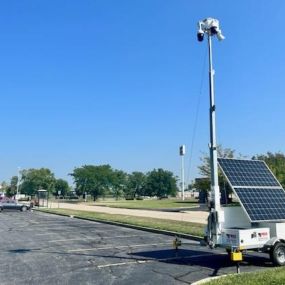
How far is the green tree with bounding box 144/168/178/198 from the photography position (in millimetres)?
147375

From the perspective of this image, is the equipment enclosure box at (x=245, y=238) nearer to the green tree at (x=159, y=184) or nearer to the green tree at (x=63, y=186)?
the green tree at (x=63, y=186)

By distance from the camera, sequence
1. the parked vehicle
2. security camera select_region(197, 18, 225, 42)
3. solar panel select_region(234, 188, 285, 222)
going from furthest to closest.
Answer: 1. the parked vehicle
2. security camera select_region(197, 18, 225, 42)
3. solar panel select_region(234, 188, 285, 222)

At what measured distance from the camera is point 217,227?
12.2 metres

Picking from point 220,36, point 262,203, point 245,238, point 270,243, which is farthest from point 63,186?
point 245,238

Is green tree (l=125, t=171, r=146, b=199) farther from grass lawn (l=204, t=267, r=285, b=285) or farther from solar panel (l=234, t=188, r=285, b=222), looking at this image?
grass lawn (l=204, t=267, r=285, b=285)

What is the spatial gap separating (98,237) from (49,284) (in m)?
9.90

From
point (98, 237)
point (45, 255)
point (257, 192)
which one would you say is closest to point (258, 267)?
point (257, 192)

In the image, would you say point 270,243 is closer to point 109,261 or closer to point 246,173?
point 246,173

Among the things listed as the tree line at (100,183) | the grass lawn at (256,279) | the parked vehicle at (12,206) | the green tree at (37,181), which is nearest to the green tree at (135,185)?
the tree line at (100,183)

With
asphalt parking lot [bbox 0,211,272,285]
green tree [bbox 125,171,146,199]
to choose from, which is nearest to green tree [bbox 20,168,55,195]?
green tree [bbox 125,171,146,199]

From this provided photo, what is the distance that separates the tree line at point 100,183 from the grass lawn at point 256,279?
83.5 meters

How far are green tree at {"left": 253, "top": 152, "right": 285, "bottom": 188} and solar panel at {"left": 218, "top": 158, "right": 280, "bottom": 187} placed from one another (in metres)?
28.6

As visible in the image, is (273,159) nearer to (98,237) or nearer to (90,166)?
(98,237)

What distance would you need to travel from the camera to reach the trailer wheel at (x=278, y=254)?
1178 cm
